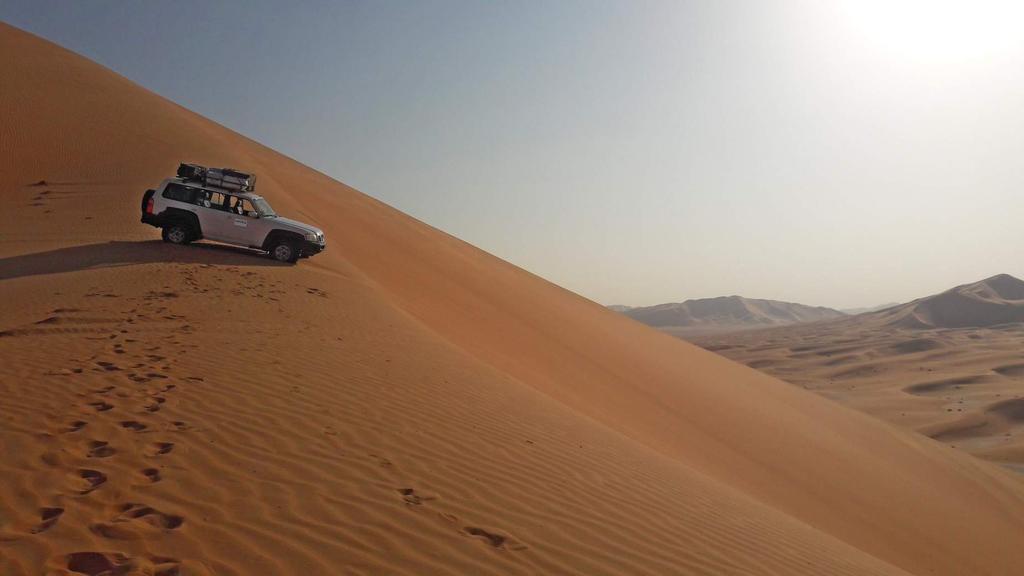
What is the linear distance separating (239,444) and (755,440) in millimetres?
12029

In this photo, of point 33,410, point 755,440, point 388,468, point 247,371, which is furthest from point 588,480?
point 755,440

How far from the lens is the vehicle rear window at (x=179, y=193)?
1209cm

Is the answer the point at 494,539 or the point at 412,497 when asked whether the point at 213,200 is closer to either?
the point at 412,497

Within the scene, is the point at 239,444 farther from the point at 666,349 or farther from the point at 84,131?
the point at 666,349

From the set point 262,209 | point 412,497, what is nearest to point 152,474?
point 412,497

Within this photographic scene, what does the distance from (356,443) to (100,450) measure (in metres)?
1.75

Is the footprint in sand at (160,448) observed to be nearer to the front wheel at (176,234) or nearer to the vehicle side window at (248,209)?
the vehicle side window at (248,209)

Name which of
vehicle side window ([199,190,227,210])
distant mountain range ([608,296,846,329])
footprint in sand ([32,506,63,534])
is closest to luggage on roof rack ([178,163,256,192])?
vehicle side window ([199,190,227,210])

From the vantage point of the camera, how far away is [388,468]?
15.1 ft

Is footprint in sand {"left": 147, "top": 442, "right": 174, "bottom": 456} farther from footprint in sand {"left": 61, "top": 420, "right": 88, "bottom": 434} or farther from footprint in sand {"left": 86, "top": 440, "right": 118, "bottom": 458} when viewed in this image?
footprint in sand {"left": 61, "top": 420, "right": 88, "bottom": 434}

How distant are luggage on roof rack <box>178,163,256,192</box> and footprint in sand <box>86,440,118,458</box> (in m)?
9.16

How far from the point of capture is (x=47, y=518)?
3301mm

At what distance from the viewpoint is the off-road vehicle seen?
39.8 ft

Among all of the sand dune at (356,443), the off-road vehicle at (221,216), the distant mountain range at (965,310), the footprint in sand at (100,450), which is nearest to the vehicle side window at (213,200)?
the off-road vehicle at (221,216)
